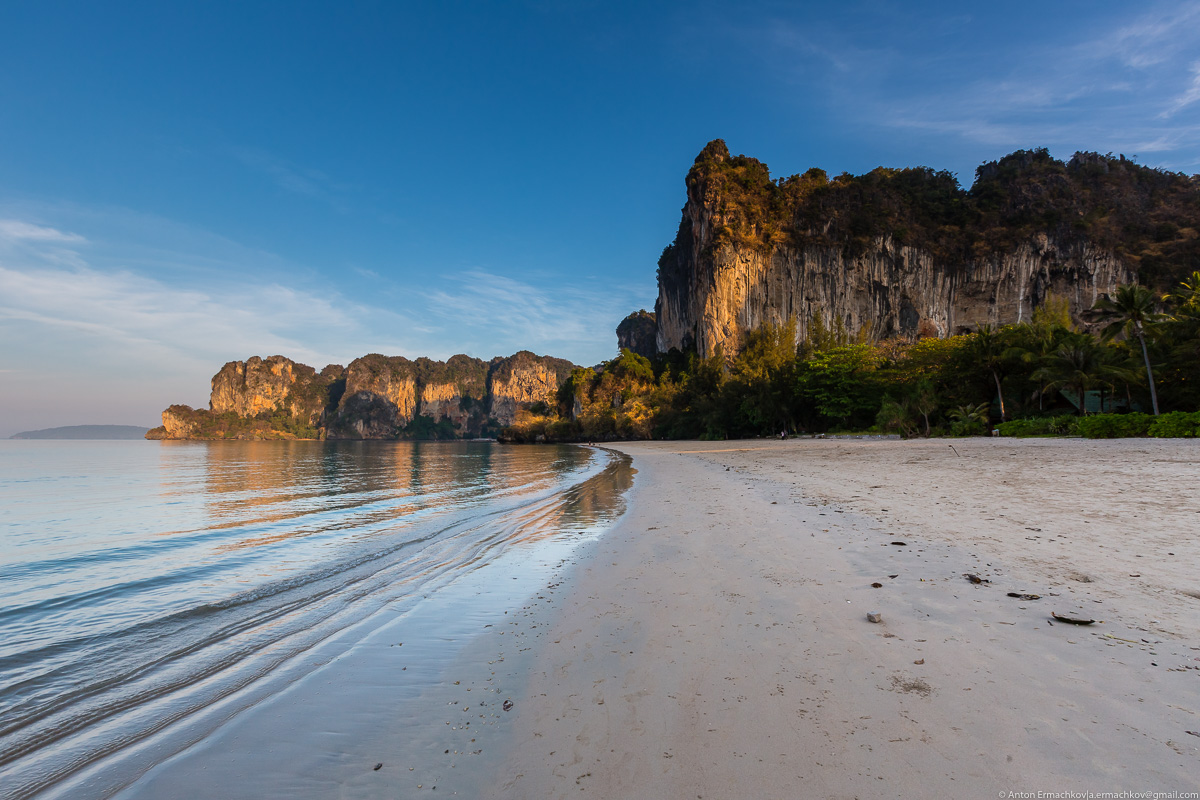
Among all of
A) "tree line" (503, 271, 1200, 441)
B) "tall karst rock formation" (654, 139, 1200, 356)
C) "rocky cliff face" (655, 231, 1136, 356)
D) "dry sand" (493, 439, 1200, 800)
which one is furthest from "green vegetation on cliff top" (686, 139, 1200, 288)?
"dry sand" (493, 439, 1200, 800)

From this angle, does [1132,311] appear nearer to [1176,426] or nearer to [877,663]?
[1176,426]

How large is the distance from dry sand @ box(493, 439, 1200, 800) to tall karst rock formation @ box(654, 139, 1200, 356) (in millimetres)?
74480

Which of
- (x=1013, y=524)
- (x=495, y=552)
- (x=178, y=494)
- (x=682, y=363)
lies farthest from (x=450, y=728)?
(x=682, y=363)

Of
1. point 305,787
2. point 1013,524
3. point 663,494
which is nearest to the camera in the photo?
point 305,787

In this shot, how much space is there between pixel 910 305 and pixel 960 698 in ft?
315

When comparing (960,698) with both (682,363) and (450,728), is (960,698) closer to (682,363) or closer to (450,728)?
(450,728)

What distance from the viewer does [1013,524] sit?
21.6 ft

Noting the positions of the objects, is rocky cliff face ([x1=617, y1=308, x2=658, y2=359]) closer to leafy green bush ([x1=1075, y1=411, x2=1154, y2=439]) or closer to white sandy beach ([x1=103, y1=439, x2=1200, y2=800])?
leafy green bush ([x1=1075, y1=411, x2=1154, y2=439])

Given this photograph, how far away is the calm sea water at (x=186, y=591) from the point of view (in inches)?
134

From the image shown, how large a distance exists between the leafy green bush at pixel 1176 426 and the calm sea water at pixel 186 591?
1968 cm

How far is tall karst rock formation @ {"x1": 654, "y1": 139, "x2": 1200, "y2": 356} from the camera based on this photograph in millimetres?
76500

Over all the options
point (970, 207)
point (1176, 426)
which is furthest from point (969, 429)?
point (970, 207)

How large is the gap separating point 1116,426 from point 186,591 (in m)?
28.2

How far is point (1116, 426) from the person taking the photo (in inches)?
741
